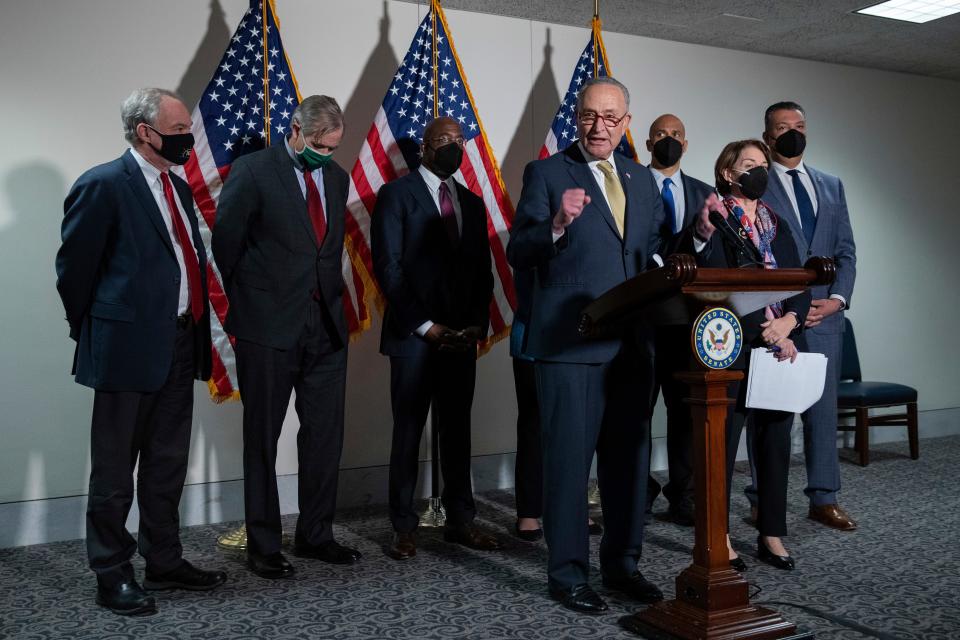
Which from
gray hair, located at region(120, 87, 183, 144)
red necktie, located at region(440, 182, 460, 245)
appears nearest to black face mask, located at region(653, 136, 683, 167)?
red necktie, located at region(440, 182, 460, 245)

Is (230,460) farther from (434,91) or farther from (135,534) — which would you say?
(434,91)

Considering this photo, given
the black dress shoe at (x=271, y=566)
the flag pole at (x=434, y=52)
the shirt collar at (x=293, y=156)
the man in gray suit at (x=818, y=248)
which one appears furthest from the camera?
the flag pole at (x=434, y=52)

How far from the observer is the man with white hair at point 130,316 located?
3.00 meters

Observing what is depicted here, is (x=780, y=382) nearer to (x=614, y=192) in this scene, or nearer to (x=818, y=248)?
(x=614, y=192)

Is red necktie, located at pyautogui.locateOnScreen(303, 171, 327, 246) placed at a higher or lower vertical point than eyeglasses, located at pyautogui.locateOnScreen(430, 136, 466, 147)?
lower

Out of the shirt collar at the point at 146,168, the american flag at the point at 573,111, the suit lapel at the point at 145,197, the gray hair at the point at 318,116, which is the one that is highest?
the american flag at the point at 573,111

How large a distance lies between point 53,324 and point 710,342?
3.01 meters

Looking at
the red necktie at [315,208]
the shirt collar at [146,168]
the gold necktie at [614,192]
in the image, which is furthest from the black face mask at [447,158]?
the shirt collar at [146,168]

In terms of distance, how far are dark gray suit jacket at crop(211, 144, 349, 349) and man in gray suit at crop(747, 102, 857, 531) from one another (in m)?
1.94

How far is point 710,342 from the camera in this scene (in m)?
2.57

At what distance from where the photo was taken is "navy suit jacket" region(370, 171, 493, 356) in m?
3.75

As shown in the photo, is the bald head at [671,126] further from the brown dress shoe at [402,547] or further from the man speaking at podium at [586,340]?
the brown dress shoe at [402,547]

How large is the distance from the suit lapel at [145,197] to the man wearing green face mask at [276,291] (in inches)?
12.5

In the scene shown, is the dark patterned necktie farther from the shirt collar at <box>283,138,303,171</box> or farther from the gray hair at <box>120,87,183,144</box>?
the gray hair at <box>120,87,183,144</box>
